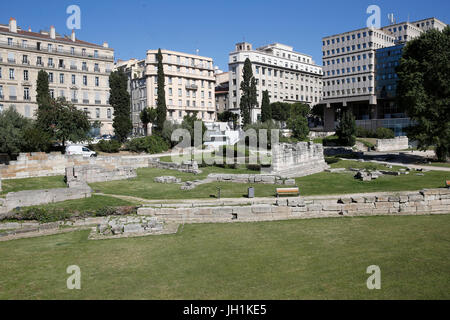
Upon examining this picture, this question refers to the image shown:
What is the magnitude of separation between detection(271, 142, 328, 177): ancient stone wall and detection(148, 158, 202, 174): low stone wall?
694 cm

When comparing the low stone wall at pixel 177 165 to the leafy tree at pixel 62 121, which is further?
the leafy tree at pixel 62 121

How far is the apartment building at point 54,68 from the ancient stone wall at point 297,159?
42.6 m

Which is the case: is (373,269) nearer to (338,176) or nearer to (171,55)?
(338,176)

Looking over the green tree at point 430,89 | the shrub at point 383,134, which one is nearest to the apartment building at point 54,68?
the shrub at point 383,134

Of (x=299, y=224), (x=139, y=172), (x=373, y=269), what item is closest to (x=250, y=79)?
(x=139, y=172)

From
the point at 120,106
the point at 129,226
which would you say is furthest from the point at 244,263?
the point at 120,106

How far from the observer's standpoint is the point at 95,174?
27.5 m

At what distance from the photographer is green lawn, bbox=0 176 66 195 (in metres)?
24.7

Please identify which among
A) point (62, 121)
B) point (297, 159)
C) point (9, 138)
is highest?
point (62, 121)

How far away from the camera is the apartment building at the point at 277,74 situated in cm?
10119

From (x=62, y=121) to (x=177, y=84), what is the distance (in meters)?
49.5

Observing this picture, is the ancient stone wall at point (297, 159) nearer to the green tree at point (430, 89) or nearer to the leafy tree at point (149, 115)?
the green tree at point (430, 89)

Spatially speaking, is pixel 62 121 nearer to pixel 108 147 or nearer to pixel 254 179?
pixel 108 147

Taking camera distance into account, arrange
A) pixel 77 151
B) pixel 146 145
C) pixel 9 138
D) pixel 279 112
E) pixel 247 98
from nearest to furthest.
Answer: pixel 9 138, pixel 77 151, pixel 146 145, pixel 247 98, pixel 279 112
